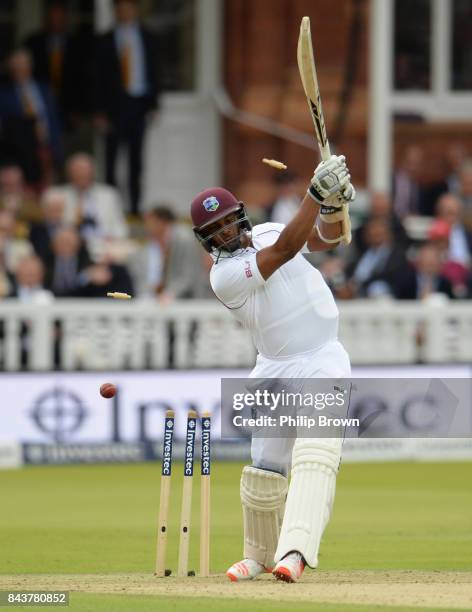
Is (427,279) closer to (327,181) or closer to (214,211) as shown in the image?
(214,211)

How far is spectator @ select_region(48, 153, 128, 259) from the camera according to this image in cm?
1725

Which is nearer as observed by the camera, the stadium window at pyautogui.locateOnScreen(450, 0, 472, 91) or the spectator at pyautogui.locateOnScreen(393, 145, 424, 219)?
the spectator at pyautogui.locateOnScreen(393, 145, 424, 219)

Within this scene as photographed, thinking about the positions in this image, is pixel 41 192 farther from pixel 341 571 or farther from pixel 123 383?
pixel 341 571

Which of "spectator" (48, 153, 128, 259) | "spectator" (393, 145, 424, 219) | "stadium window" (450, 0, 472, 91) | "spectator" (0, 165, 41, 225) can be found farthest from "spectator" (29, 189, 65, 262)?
"stadium window" (450, 0, 472, 91)

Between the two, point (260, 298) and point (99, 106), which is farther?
point (99, 106)

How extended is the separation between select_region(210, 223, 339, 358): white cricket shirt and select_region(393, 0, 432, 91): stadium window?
37.6 feet

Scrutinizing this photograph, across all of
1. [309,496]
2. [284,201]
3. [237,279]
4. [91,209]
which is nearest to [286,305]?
[237,279]

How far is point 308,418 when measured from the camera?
8.90 m

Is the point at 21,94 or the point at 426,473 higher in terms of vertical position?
the point at 21,94

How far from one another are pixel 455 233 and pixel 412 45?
367cm

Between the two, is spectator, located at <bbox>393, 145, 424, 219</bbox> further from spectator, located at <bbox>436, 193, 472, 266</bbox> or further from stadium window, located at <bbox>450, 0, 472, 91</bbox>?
stadium window, located at <bbox>450, 0, 472, 91</bbox>

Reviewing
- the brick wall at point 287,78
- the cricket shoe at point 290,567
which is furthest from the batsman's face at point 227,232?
the brick wall at point 287,78

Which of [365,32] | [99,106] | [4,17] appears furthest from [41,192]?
[365,32]

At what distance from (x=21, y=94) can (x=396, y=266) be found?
436 cm
